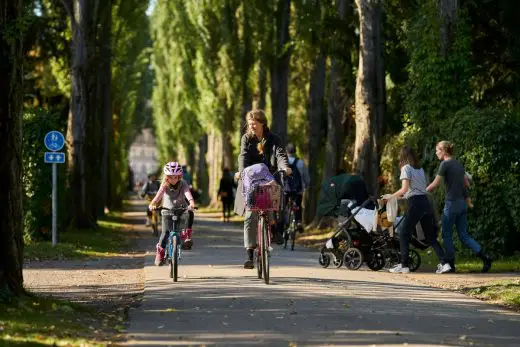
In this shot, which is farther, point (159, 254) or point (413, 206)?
point (413, 206)

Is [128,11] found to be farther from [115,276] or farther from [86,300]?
[86,300]

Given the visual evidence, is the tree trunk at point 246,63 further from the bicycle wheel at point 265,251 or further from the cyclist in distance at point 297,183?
the bicycle wheel at point 265,251

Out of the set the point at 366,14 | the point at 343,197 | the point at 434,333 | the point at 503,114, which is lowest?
the point at 434,333

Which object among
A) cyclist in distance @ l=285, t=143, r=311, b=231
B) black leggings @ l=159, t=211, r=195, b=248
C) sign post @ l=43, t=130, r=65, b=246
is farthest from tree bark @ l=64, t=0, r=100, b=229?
black leggings @ l=159, t=211, r=195, b=248

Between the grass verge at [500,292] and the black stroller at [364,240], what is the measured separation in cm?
305

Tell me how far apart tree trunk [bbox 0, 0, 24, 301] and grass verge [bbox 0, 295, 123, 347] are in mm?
308

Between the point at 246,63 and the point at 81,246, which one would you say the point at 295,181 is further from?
the point at 246,63

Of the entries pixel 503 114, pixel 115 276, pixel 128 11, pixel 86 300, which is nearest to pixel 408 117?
pixel 503 114

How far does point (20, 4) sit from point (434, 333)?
5.06 m

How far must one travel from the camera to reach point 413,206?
59.2 ft

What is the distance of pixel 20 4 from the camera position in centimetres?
1226

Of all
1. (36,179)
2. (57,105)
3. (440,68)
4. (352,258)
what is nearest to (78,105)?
(36,179)

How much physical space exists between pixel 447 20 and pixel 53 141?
8.24m

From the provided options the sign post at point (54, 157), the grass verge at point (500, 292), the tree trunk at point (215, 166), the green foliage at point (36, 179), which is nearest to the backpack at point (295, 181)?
the sign post at point (54, 157)
